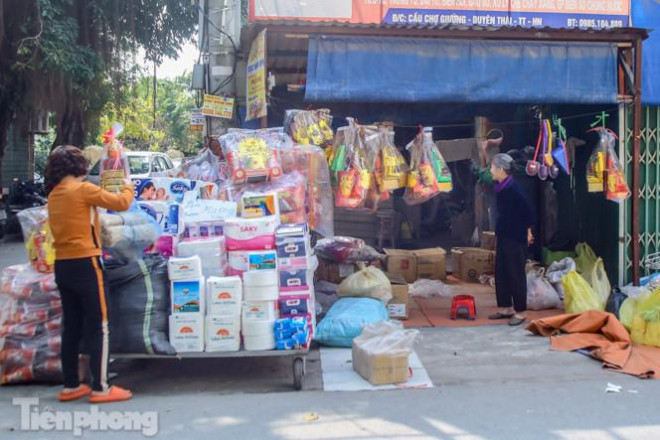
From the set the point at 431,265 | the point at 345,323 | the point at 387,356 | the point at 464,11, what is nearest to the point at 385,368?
the point at 387,356

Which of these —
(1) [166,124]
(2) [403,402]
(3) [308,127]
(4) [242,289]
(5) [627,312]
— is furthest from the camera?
(1) [166,124]

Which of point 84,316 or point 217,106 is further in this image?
point 217,106

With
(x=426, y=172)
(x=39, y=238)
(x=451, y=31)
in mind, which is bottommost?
(x=39, y=238)

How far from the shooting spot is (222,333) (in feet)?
17.1

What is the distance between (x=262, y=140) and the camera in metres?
→ 6.39

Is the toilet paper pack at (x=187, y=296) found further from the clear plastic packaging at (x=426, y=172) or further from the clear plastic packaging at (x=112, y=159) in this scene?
the clear plastic packaging at (x=426, y=172)

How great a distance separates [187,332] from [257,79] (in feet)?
9.75

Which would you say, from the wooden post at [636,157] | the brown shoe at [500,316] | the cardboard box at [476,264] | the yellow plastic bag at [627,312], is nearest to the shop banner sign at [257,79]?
the brown shoe at [500,316]

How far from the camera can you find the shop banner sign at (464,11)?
363 inches

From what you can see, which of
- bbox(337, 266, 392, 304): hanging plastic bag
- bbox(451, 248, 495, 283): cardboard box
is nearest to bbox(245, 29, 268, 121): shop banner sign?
bbox(337, 266, 392, 304): hanging plastic bag

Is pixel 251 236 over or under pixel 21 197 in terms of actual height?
under

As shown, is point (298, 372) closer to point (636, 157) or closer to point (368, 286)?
point (368, 286)

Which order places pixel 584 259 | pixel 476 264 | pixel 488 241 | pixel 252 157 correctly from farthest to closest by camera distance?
pixel 488 241 < pixel 476 264 < pixel 584 259 < pixel 252 157

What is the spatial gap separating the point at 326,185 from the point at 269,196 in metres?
1.12
